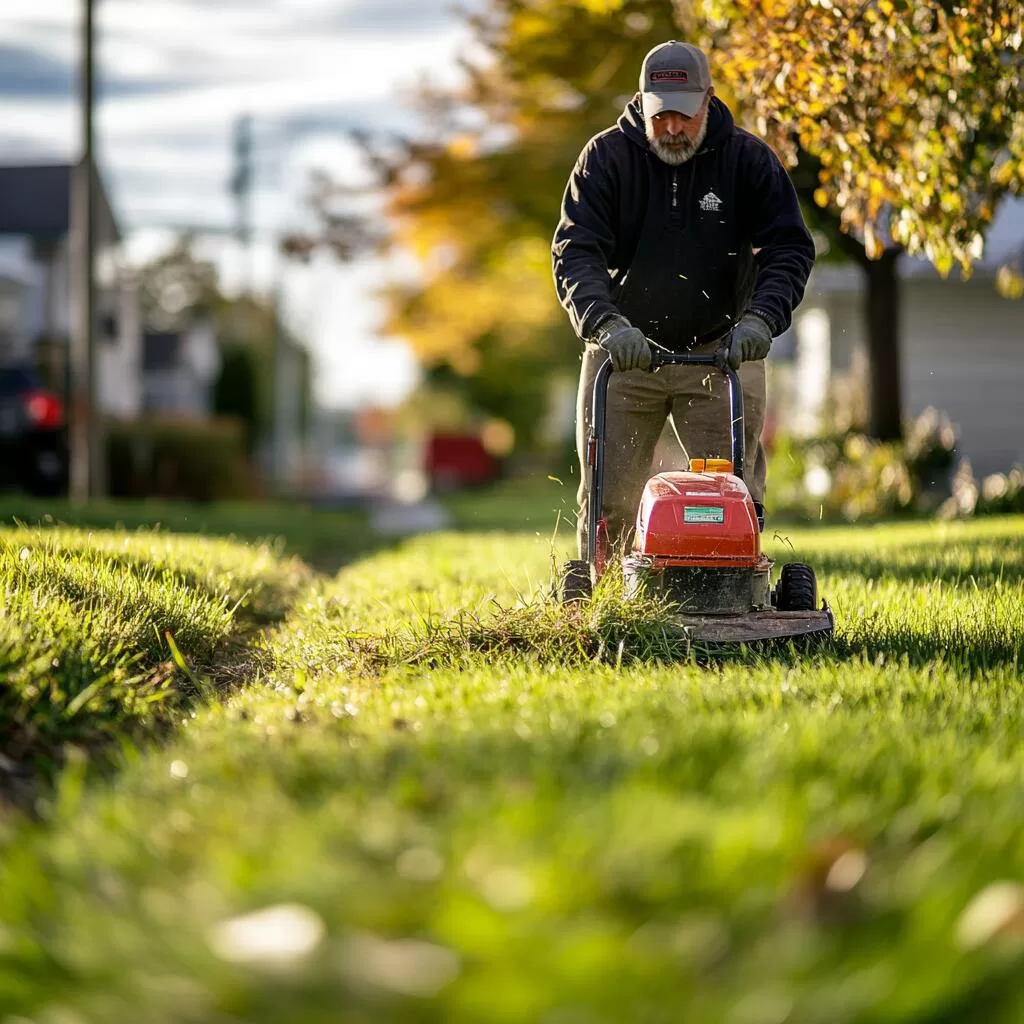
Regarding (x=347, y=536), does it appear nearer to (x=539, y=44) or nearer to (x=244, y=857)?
(x=539, y=44)

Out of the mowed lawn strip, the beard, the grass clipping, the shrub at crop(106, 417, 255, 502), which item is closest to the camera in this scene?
the mowed lawn strip

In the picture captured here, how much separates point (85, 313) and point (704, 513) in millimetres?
15783

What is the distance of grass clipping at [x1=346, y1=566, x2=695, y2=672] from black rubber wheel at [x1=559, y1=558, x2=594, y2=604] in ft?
0.45

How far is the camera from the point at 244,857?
261 cm

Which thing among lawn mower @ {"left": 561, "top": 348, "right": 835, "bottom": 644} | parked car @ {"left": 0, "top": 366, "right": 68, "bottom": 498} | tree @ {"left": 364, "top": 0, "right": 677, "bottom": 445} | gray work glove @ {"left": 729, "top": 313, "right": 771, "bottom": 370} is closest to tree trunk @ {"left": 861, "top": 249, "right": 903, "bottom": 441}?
tree @ {"left": 364, "top": 0, "right": 677, "bottom": 445}

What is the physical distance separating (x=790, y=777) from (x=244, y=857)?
1182mm

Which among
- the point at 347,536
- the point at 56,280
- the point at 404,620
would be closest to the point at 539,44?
the point at 347,536

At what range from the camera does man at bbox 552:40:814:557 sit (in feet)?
18.8

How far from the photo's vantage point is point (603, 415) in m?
5.85

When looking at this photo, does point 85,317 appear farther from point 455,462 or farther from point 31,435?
point 455,462

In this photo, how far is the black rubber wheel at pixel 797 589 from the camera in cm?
579

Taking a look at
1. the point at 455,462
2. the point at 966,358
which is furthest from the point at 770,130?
the point at 455,462

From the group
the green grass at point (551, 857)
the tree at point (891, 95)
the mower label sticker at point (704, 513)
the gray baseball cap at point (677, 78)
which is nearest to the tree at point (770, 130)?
the tree at point (891, 95)

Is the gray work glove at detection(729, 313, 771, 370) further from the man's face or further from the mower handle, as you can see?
the man's face
